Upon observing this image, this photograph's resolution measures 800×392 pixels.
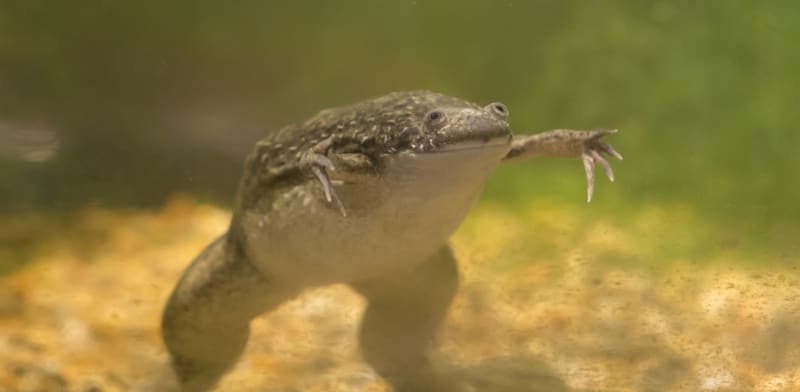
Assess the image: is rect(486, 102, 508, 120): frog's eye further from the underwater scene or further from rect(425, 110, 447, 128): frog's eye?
rect(425, 110, 447, 128): frog's eye

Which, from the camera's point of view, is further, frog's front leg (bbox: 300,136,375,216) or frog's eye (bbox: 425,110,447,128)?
frog's front leg (bbox: 300,136,375,216)

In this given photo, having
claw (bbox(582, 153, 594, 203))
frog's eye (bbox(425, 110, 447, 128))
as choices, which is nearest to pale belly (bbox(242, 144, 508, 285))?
frog's eye (bbox(425, 110, 447, 128))

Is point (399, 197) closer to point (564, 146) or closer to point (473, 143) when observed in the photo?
point (473, 143)

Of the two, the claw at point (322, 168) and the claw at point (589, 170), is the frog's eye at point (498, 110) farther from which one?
the claw at point (322, 168)

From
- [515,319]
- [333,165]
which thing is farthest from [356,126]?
[515,319]

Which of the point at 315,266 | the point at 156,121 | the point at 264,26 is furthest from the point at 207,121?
the point at 315,266

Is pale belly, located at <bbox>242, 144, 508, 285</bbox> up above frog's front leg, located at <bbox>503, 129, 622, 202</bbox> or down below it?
below
